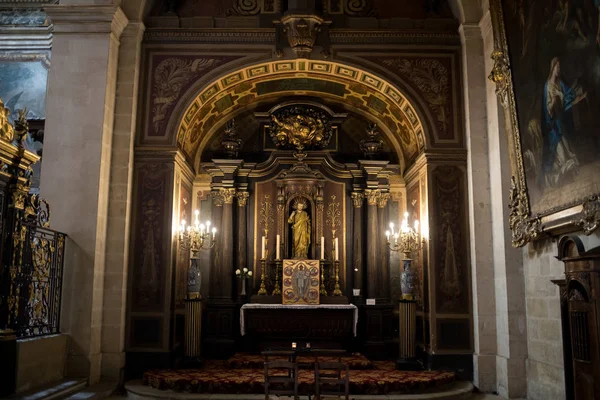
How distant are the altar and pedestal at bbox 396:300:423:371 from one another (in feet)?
5.18

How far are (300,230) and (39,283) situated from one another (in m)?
5.84

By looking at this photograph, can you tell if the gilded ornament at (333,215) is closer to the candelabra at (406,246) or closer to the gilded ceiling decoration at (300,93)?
the candelabra at (406,246)

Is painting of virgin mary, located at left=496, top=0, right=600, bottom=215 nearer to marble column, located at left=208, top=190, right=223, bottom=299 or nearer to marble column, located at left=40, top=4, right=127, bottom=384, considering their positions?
marble column, located at left=40, top=4, right=127, bottom=384

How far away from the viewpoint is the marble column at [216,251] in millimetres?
12489

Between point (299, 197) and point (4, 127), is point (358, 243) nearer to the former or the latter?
point (299, 197)

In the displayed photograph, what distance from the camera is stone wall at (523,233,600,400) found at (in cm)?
784

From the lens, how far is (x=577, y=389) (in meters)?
6.23

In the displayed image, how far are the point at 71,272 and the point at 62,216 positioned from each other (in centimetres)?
92

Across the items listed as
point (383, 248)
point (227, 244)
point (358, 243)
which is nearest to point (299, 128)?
point (358, 243)

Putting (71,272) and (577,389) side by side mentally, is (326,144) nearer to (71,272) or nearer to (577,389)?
(71,272)

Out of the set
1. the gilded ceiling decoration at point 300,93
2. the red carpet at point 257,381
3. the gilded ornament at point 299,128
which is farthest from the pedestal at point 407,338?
the gilded ornament at point 299,128

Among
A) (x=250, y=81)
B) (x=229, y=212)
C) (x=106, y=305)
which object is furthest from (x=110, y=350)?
(x=250, y=81)

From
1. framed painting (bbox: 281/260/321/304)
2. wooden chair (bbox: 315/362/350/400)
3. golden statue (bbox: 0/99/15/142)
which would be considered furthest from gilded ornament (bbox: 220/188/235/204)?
golden statue (bbox: 0/99/15/142)

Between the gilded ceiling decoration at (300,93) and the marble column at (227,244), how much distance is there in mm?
1237
